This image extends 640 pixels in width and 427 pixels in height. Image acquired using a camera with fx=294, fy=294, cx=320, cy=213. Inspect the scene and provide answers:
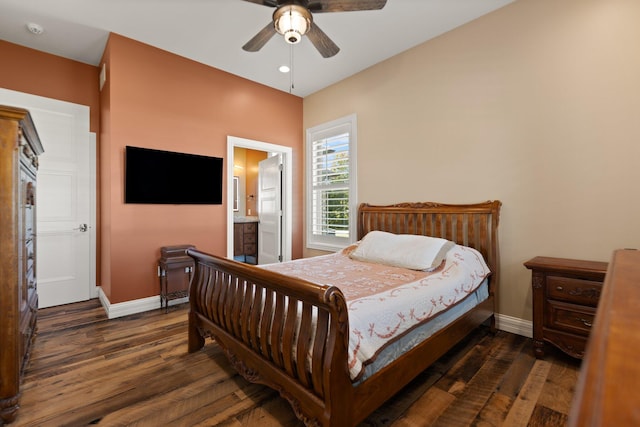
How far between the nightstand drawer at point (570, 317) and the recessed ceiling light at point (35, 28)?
17.4 ft

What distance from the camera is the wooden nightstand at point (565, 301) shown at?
2.08 m

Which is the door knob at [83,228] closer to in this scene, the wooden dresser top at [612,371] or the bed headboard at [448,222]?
the bed headboard at [448,222]

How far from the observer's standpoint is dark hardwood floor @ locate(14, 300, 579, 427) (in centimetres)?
167

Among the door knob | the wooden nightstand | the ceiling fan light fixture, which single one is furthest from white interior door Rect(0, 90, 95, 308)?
the wooden nightstand

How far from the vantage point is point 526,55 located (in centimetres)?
264

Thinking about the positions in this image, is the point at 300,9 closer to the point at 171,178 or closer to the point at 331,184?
the point at 171,178

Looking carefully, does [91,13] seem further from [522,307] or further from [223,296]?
[522,307]

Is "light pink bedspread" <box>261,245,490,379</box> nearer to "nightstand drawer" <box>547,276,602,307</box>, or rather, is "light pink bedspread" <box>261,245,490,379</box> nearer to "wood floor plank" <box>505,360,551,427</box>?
"nightstand drawer" <box>547,276,602,307</box>

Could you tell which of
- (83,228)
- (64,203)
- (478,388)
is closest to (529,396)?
(478,388)

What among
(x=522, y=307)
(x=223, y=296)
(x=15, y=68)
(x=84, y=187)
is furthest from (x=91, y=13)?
(x=522, y=307)

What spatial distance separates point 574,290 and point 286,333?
2130 mm

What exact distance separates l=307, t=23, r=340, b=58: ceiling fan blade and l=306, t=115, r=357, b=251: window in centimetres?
154

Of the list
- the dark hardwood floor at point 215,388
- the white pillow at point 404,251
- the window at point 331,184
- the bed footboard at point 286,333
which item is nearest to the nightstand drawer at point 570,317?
the dark hardwood floor at point 215,388

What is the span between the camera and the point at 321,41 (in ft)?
8.05
